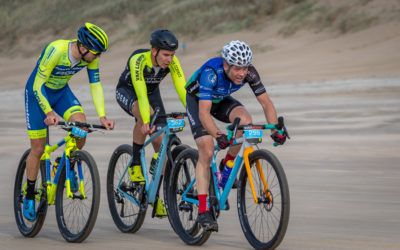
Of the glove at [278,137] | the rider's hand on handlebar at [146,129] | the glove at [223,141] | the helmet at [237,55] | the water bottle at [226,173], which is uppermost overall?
the helmet at [237,55]

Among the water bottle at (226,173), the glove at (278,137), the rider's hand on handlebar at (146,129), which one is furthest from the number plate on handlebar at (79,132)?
the glove at (278,137)

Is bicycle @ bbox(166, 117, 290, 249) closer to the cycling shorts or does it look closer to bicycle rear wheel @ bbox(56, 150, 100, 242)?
bicycle rear wheel @ bbox(56, 150, 100, 242)

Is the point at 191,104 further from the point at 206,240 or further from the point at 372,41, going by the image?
the point at 372,41

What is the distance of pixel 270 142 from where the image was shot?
48.7 ft

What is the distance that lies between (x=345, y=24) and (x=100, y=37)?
36592 mm

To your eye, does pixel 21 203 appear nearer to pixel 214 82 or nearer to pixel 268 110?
pixel 214 82

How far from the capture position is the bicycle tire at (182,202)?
22.9ft

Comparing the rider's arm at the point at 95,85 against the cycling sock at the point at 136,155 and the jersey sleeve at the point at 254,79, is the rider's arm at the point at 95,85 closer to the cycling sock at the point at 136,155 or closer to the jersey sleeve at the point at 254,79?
the cycling sock at the point at 136,155

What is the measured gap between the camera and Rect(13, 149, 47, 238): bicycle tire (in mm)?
7422

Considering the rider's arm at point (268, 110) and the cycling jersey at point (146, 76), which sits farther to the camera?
the cycling jersey at point (146, 76)

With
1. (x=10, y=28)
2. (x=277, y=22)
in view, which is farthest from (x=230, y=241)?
(x=10, y=28)

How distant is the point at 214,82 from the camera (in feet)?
22.1

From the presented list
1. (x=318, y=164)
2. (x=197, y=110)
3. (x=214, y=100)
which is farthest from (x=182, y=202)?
(x=318, y=164)

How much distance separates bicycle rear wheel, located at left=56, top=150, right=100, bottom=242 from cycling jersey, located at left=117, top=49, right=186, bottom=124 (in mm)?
724
